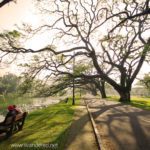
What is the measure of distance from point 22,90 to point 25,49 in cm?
511

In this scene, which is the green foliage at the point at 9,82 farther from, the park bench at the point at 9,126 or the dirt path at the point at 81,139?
the dirt path at the point at 81,139

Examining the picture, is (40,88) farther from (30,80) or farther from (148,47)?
(148,47)

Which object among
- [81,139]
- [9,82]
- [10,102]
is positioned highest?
[9,82]

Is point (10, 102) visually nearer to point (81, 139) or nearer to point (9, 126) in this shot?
point (9, 126)

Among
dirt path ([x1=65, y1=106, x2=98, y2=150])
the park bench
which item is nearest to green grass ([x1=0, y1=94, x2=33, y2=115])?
the park bench

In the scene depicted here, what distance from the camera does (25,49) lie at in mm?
33281

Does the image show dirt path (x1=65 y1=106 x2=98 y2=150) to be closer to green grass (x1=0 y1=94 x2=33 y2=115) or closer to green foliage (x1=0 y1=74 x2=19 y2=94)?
green grass (x1=0 y1=94 x2=33 y2=115)

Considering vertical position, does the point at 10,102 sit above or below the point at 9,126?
above

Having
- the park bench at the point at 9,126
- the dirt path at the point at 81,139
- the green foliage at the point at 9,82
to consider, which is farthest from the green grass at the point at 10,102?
the green foliage at the point at 9,82

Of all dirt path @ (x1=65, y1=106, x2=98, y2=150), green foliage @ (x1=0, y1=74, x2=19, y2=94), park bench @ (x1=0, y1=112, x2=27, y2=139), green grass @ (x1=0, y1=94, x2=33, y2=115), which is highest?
green foliage @ (x1=0, y1=74, x2=19, y2=94)

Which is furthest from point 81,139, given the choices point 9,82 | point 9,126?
point 9,82

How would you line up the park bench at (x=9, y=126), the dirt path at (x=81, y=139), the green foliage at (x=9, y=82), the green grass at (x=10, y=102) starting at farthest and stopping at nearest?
the green foliage at (x=9, y=82) → the green grass at (x=10, y=102) → the park bench at (x=9, y=126) → the dirt path at (x=81, y=139)

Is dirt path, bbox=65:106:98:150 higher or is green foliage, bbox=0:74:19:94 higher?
green foliage, bbox=0:74:19:94

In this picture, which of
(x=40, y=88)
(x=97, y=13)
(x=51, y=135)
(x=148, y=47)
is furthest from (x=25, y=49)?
(x=51, y=135)
